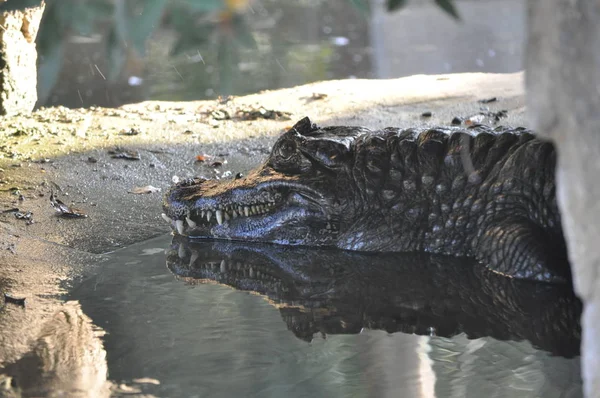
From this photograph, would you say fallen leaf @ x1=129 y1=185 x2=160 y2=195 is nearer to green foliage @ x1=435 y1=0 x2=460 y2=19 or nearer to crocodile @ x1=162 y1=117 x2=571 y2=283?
crocodile @ x1=162 y1=117 x2=571 y2=283

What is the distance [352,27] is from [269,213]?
11.2 meters

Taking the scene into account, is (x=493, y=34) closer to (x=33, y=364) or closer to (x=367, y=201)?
(x=367, y=201)

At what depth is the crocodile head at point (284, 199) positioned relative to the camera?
4.86 meters


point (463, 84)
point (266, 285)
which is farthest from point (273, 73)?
point (266, 285)

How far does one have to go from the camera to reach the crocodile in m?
4.29

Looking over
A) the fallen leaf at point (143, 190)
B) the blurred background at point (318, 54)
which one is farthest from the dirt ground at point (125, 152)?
the blurred background at point (318, 54)

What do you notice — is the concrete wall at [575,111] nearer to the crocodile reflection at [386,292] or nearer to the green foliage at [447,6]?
the green foliage at [447,6]

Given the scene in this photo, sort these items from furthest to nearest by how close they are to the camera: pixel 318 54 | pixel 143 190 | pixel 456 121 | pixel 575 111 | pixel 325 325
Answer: pixel 318 54, pixel 456 121, pixel 143 190, pixel 325 325, pixel 575 111

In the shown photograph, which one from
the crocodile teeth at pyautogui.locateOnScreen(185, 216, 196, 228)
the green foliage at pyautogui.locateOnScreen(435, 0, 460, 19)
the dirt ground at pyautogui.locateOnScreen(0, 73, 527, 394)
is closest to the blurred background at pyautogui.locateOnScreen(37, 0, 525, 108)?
the green foliage at pyautogui.locateOnScreen(435, 0, 460, 19)

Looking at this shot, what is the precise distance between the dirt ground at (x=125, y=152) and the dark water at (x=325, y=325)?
32 cm

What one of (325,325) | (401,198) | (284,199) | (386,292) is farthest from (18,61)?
(325,325)

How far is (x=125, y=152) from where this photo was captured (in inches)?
251

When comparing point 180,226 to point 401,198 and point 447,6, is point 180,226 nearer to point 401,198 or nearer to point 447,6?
point 401,198

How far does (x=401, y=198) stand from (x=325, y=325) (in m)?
1.29
